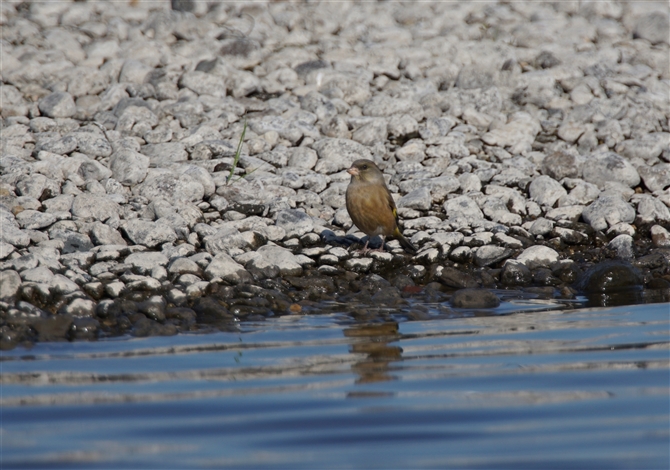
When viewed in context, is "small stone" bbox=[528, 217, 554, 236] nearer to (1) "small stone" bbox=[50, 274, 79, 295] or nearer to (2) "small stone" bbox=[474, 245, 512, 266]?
(2) "small stone" bbox=[474, 245, 512, 266]

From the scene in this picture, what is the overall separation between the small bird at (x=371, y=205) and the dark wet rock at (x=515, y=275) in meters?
0.90

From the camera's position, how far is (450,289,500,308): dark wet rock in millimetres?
7066

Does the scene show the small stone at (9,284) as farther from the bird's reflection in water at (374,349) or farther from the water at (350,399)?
the bird's reflection in water at (374,349)

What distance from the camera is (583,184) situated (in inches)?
359

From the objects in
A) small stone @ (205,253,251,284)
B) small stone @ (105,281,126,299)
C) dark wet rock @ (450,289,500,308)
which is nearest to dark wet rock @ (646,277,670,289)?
dark wet rock @ (450,289,500,308)

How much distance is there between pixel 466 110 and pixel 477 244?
9.18ft

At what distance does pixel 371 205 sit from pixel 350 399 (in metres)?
3.88

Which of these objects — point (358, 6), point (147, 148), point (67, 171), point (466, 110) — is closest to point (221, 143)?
point (147, 148)

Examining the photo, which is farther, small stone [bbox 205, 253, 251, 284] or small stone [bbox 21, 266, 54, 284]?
small stone [bbox 205, 253, 251, 284]

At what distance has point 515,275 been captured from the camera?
7.70 m

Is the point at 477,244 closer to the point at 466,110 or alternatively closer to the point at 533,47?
the point at 466,110

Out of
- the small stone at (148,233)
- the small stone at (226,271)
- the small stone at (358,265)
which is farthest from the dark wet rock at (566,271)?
the small stone at (148,233)

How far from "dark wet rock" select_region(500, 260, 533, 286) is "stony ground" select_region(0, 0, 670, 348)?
0.06 feet

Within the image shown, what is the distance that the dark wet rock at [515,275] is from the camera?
7680 millimetres
